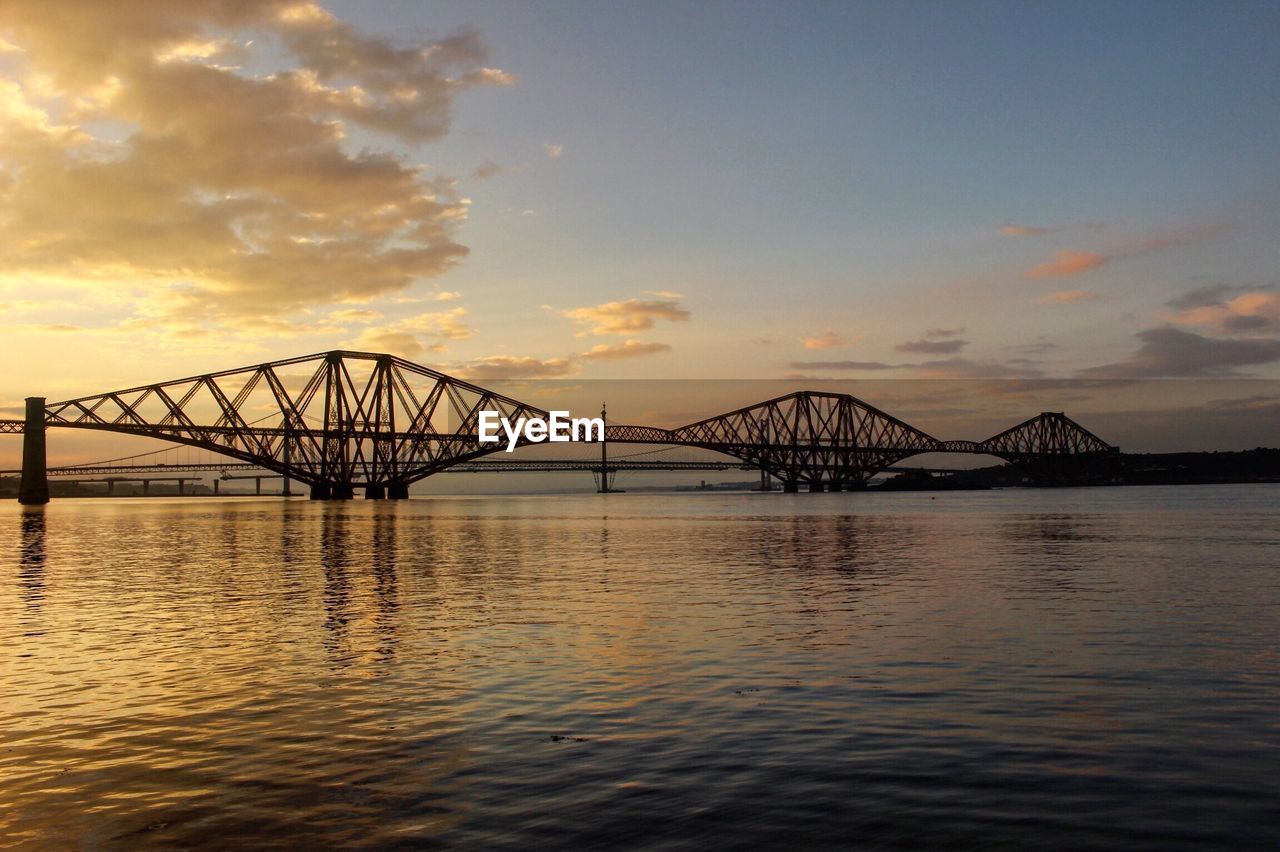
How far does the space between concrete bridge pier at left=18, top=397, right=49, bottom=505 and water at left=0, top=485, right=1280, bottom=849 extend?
155 metres

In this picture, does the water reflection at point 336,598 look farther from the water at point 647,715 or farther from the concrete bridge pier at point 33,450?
the concrete bridge pier at point 33,450

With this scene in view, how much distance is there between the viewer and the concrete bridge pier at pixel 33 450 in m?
166

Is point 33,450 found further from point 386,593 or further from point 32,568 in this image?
point 386,593

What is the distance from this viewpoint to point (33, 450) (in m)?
167

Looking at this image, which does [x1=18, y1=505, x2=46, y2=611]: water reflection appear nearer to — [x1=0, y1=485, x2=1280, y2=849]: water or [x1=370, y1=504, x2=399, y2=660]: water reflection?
[x1=0, y1=485, x2=1280, y2=849]: water

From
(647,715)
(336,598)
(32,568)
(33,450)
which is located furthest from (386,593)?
(33,450)

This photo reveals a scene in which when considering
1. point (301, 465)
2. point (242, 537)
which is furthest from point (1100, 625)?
point (301, 465)

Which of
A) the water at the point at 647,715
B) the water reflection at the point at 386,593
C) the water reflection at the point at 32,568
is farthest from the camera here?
the water reflection at the point at 32,568

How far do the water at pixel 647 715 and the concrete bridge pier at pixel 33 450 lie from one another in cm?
15548

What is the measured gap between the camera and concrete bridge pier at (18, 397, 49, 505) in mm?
166125

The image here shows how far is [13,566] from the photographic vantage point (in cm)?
4662

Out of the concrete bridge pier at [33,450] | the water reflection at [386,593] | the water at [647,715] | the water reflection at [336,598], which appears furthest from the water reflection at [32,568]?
the concrete bridge pier at [33,450]

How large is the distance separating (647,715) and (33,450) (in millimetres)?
183317

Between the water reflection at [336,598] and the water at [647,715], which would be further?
the water reflection at [336,598]
